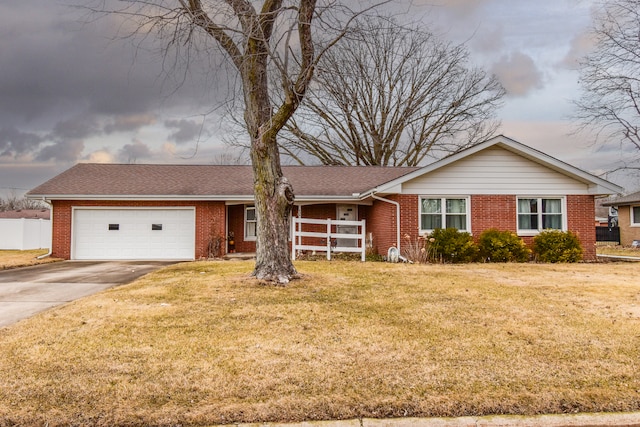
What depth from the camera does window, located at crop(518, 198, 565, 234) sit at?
17109 millimetres

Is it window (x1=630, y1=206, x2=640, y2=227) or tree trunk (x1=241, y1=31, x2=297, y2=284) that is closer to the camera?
tree trunk (x1=241, y1=31, x2=297, y2=284)

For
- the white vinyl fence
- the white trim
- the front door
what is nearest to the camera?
the white trim

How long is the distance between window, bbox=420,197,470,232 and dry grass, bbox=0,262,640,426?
769cm

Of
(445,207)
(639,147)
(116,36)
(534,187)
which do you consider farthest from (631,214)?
(116,36)

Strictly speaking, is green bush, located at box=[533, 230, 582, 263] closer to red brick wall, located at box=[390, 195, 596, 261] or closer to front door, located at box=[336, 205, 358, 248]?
red brick wall, located at box=[390, 195, 596, 261]

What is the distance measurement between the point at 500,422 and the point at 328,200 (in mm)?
15764

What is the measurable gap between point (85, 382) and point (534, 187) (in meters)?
16.1

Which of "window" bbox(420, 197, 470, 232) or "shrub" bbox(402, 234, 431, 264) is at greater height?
"window" bbox(420, 197, 470, 232)

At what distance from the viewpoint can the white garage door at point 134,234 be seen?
1886cm

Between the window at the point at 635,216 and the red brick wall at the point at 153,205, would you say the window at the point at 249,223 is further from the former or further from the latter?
the window at the point at 635,216

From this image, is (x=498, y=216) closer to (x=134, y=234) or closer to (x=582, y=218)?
(x=582, y=218)

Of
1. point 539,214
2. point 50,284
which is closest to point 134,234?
point 50,284

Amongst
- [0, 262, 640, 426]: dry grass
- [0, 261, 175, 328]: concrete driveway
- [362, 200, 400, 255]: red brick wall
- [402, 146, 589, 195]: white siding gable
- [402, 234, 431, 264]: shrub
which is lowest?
[0, 262, 640, 426]: dry grass

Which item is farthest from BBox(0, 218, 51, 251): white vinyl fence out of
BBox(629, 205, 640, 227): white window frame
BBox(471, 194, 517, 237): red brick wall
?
BBox(629, 205, 640, 227): white window frame
